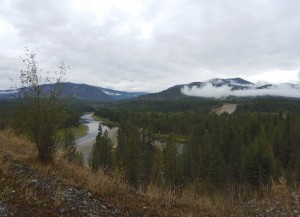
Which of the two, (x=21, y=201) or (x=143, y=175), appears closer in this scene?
(x=21, y=201)

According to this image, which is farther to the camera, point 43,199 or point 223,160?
point 223,160

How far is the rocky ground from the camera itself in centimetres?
588

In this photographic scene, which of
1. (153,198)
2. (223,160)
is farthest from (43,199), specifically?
(223,160)

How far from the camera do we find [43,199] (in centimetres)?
639

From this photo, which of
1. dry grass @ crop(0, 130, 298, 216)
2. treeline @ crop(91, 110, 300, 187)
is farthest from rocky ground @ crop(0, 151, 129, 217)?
treeline @ crop(91, 110, 300, 187)

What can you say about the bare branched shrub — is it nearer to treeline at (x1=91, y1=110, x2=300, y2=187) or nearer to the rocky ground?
the rocky ground

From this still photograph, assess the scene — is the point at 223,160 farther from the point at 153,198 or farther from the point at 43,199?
the point at 43,199

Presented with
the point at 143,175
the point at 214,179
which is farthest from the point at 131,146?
the point at 214,179

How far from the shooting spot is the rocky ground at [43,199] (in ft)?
19.3

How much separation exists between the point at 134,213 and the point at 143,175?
4100 cm

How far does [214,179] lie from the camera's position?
159ft

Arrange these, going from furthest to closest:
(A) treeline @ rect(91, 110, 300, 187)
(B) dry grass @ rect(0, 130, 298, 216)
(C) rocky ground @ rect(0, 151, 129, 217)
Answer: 1. (A) treeline @ rect(91, 110, 300, 187)
2. (B) dry grass @ rect(0, 130, 298, 216)
3. (C) rocky ground @ rect(0, 151, 129, 217)

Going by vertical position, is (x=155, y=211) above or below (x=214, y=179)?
above

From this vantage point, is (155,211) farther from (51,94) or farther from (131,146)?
(131,146)
